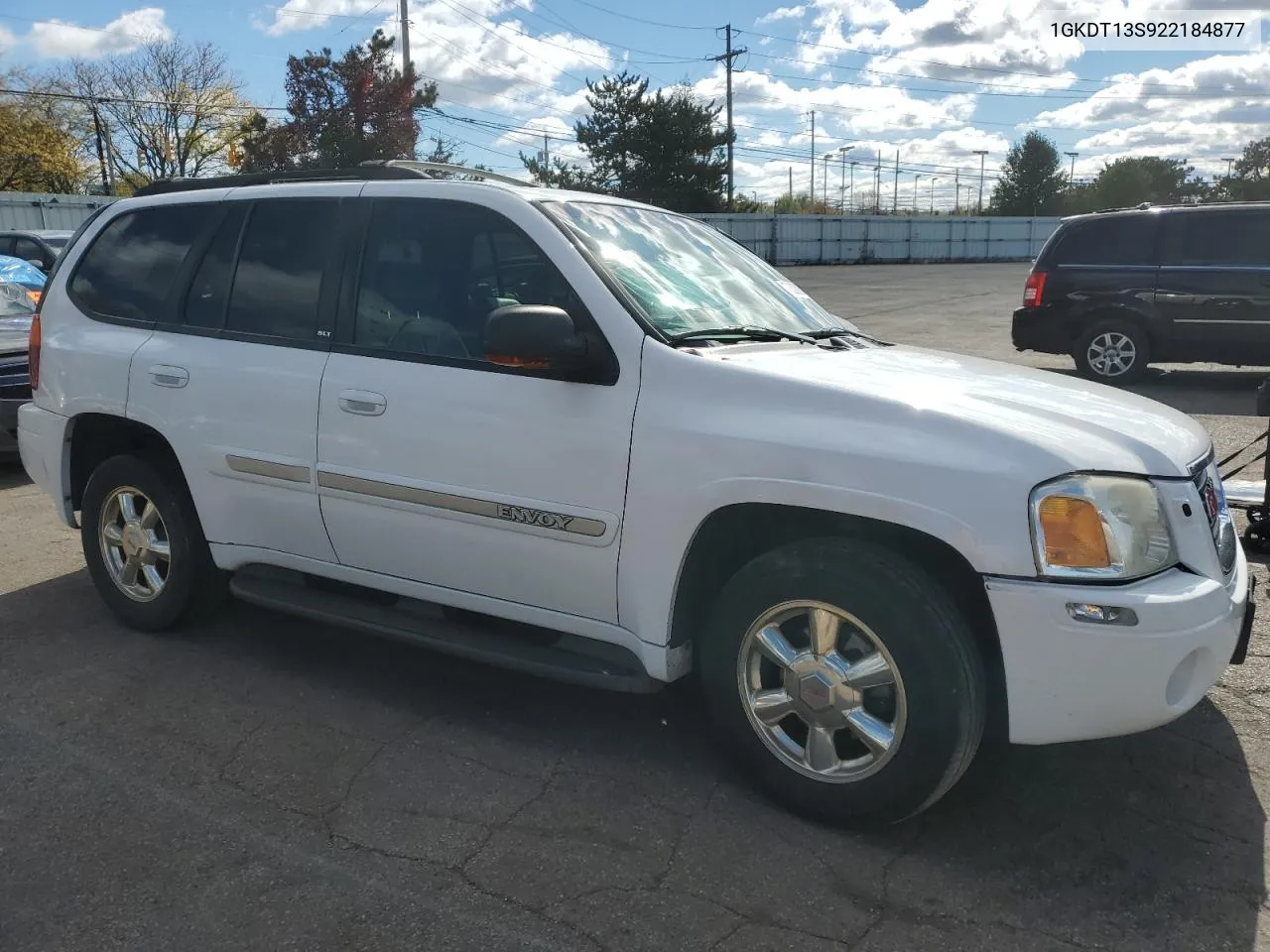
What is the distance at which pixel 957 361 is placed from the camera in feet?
12.3

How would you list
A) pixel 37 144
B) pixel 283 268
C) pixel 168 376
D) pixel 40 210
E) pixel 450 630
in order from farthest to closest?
pixel 37 144, pixel 40 210, pixel 168 376, pixel 283 268, pixel 450 630

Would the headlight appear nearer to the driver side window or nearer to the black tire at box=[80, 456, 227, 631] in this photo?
the driver side window

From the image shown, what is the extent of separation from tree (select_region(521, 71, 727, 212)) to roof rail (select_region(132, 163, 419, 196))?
1753 inches

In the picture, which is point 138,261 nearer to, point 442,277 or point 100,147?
point 442,277

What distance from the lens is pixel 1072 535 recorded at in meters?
2.64

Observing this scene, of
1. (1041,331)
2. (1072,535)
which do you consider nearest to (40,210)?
(1041,331)

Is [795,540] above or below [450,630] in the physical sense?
above

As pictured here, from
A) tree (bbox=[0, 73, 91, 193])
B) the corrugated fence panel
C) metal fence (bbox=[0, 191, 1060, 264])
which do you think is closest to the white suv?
the corrugated fence panel

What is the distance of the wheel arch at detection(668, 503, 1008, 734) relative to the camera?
9.41ft

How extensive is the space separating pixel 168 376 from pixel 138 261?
67 cm

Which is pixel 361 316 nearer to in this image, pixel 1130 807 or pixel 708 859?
pixel 708 859

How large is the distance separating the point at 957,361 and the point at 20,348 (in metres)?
7.13

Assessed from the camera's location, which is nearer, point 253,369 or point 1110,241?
point 253,369

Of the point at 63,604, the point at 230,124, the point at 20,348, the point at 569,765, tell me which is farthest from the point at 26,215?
the point at 569,765
